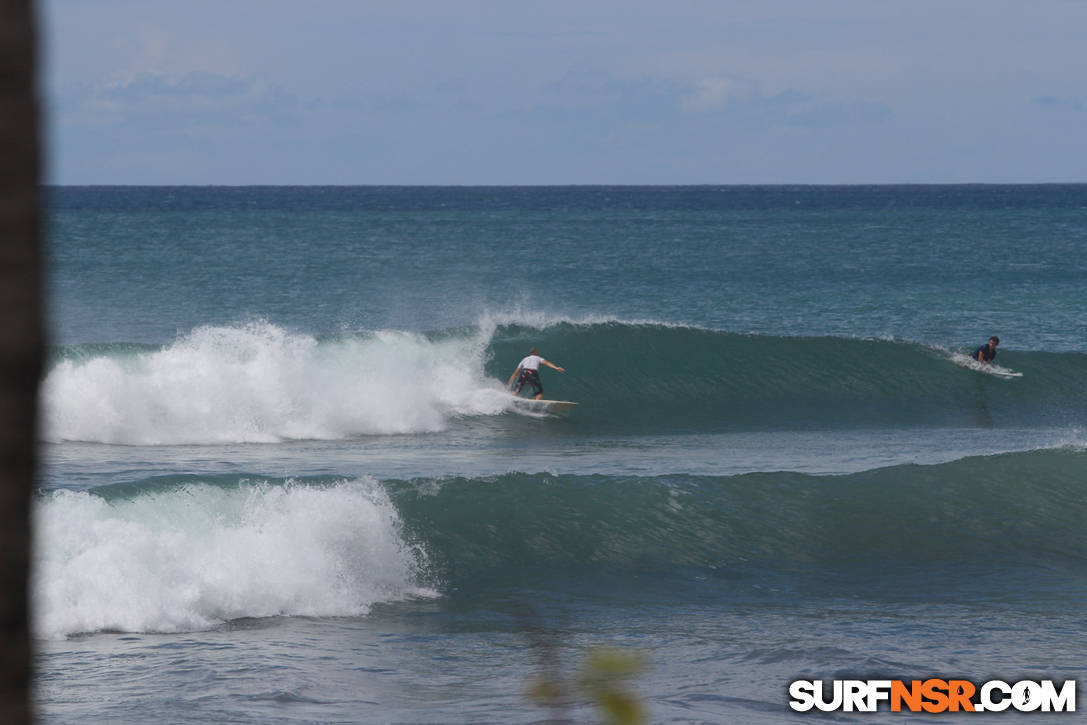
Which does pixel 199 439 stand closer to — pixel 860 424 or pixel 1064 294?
pixel 860 424

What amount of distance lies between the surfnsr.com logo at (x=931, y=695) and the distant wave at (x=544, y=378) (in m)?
14.9

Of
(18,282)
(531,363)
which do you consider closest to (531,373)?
(531,363)

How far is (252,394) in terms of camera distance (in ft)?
78.0

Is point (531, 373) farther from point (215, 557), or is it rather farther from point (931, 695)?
point (931, 695)

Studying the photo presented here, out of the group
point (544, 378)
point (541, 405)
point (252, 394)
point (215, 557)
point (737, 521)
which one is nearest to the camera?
point (215, 557)

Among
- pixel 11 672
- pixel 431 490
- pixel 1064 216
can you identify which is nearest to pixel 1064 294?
pixel 431 490

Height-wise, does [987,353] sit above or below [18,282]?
below

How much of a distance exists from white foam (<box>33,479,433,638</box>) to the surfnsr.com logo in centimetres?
480

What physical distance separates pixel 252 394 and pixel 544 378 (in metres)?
7.22

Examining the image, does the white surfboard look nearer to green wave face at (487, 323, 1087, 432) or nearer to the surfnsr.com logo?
green wave face at (487, 323, 1087, 432)

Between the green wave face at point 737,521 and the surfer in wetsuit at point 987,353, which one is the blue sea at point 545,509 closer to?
the green wave face at point 737,521

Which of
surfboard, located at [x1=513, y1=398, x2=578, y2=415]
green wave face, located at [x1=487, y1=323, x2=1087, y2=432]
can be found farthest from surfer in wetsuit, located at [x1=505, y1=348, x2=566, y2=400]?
green wave face, located at [x1=487, y1=323, x2=1087, y2=432]

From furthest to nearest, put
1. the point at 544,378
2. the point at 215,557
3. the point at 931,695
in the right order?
the point at 544,378, the point at 215,557, the point at 931,695

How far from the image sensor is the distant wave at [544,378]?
2323 cm
